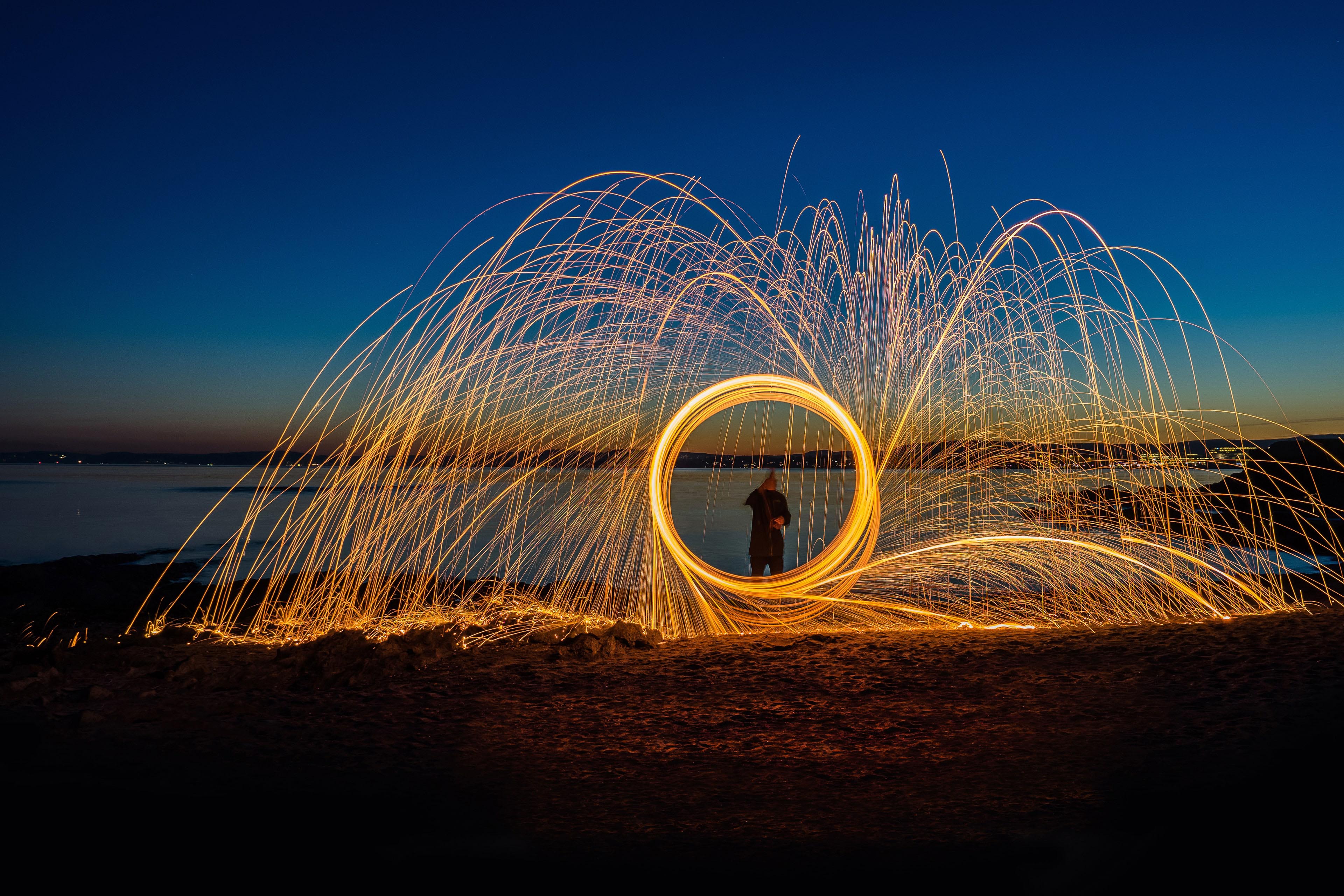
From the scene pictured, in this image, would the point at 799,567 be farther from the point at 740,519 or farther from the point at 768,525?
the point at 740,519

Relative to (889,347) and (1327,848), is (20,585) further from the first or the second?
(1327,848)

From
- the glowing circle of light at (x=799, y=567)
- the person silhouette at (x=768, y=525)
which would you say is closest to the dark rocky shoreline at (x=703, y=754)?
the glowing circle of light at (x=799, y=567)

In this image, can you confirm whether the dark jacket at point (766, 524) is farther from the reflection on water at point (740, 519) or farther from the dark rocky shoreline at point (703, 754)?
the dark rocky shoreline at point (703, 754)

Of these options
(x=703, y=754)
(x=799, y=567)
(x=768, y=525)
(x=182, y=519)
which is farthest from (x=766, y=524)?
(x=182, y=519)

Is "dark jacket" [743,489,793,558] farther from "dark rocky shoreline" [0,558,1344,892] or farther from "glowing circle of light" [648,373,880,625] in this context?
"dark rocky shoreline" [0,558,1344,892]

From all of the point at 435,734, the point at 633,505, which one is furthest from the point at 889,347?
the point at 435,734

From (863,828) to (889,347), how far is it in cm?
590

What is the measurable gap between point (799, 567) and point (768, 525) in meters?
1.61

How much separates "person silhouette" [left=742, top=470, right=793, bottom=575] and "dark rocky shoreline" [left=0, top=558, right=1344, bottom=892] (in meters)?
2.87

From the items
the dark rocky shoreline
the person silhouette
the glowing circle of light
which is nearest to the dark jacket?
the person silhouette

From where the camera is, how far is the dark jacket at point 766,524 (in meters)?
9.39

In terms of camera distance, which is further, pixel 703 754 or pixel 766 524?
pixel 766 524

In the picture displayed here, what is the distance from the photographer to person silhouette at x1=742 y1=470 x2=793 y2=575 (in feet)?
30.8

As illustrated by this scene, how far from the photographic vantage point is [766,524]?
9.40 metres
